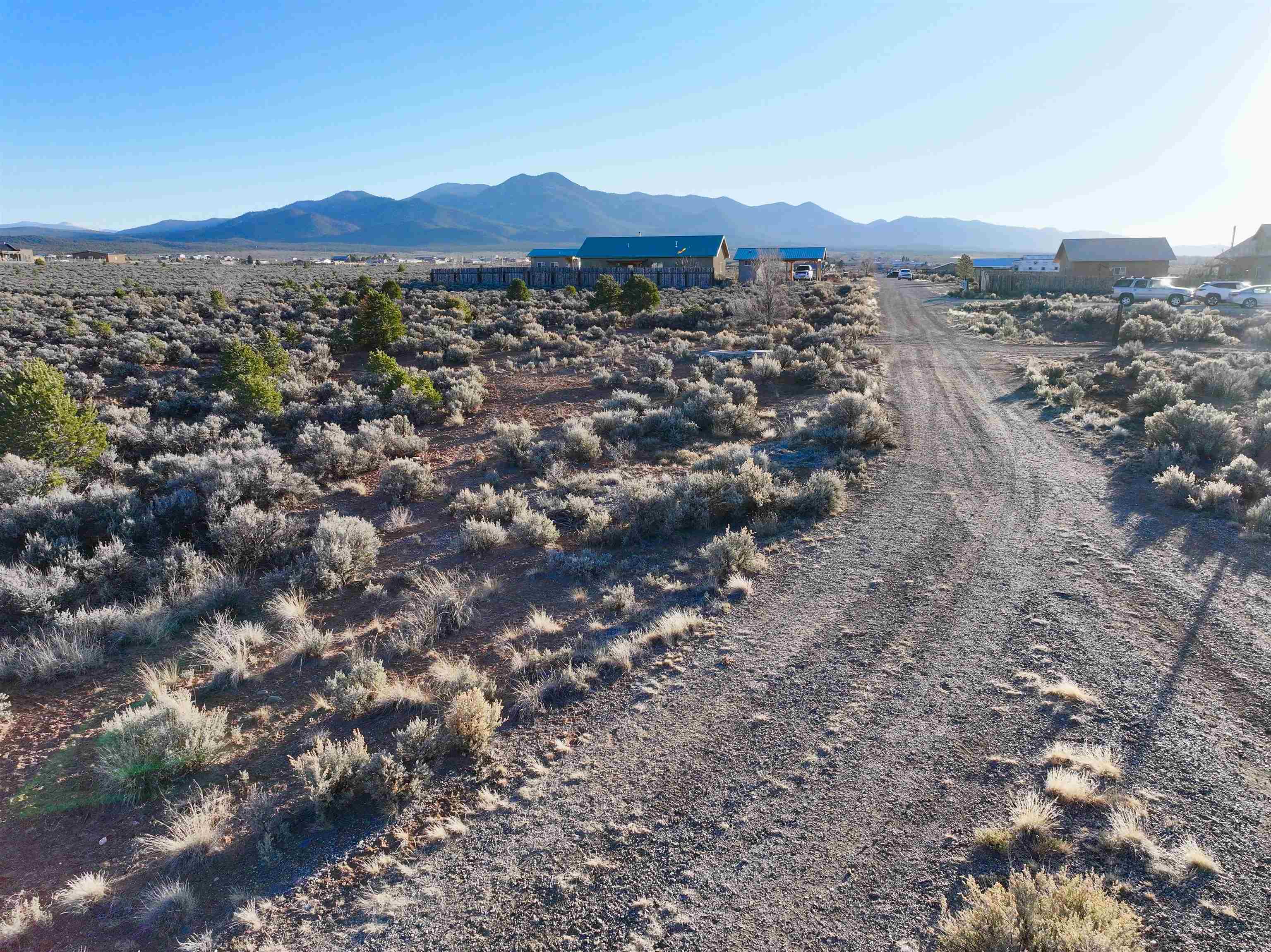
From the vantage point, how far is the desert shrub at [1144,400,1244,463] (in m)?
11.4

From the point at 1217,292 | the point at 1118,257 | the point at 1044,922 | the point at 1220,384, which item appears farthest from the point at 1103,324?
the point at 1118,257

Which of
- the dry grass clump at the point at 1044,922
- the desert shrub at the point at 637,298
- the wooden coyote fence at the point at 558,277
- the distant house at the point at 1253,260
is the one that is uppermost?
the distant house at the point at 1253,260

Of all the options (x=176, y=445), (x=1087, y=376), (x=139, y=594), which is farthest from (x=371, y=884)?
(x=1087, y=376)

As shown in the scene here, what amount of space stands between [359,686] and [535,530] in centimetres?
366

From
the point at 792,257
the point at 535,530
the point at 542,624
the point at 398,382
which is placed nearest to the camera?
the point at 542,624

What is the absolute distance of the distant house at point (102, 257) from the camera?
84.8 m

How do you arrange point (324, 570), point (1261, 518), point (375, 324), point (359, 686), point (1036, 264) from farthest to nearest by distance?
point (1036, 264) < point (375, 324) < point (1261, 518) < point (324, 570) < point (359, 686)

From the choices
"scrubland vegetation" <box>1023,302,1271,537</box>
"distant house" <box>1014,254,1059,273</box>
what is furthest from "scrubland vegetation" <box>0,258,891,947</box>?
"distant house" <box>1014,254,1059,273</box>

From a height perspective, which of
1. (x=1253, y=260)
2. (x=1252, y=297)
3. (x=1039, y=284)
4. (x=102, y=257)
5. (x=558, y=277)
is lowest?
(x=1252, y=297)

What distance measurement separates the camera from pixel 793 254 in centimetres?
9494

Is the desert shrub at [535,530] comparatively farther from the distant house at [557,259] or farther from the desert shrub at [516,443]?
the distant house at [557,259]

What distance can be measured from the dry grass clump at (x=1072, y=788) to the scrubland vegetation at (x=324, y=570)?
10.5 feet

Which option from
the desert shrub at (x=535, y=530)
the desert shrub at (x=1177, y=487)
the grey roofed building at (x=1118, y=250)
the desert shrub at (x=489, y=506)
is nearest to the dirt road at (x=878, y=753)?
the desert shrub at (x=1177, y=487)

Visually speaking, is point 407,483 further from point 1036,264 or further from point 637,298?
point 1036,264
